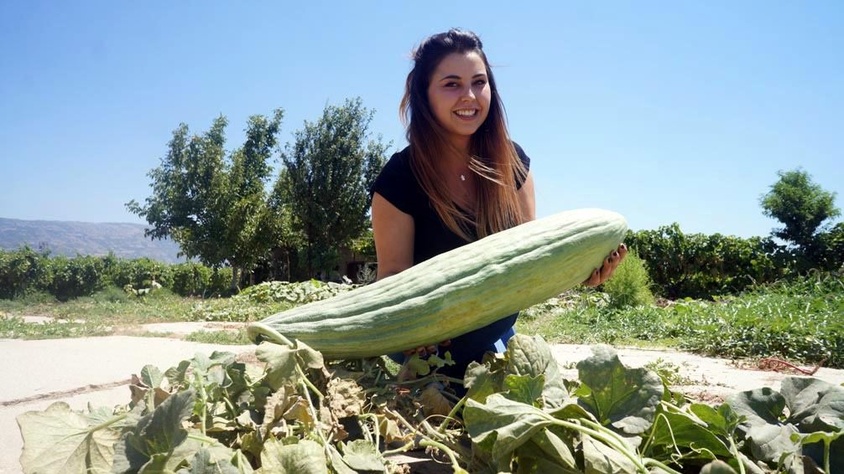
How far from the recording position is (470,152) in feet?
9.36

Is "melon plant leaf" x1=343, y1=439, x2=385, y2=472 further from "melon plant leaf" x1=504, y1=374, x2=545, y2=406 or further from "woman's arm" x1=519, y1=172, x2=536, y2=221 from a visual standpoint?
"woman's arm" x1=519, y1=172, x2=536, y2=221

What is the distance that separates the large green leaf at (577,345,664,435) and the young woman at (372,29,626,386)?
5.08 feet

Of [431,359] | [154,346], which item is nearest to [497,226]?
[431,359]

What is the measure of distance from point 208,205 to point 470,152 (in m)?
24.7

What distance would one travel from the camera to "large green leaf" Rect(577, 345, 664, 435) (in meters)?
0.94

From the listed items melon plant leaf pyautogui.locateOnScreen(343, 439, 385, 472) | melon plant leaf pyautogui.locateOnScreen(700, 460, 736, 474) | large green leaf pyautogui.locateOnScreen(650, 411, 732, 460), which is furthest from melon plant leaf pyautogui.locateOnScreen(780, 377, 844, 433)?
melon plant leaf pyautogui.locateOnScreen(343, 439, 385, 472)

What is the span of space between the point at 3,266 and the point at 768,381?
2317 centimetres

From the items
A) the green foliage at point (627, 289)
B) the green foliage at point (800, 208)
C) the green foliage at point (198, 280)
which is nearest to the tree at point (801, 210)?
the green foliage at point (800, 208)

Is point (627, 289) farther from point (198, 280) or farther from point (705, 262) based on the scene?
point (198, 280)

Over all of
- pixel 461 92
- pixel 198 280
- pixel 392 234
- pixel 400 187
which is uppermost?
pixel 461 92

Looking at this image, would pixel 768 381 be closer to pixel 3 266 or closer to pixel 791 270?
pixel 791 270

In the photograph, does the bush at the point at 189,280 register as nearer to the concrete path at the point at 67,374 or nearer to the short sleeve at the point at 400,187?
the concrete path at the point at 67,374

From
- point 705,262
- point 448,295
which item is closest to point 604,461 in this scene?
point 448,295

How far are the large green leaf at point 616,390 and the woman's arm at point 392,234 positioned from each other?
67.1 inches
